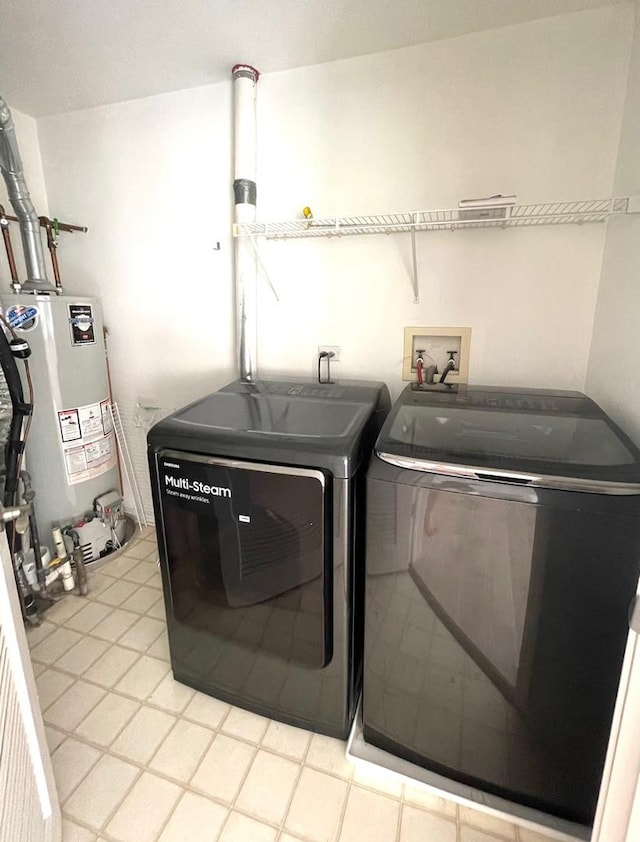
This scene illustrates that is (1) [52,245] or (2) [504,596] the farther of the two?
(1) [52,245]

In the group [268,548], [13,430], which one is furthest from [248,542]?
[13,430]

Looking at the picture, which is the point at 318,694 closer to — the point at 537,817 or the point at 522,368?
the point at 537,817

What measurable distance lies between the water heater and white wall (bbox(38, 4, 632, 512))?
0.95 ft

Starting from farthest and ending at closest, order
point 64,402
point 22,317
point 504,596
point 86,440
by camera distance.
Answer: point 86,440, point 64,402, point 22,317, point 504,596

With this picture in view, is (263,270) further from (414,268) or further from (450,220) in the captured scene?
(450,220)

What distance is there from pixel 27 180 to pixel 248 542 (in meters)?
2.16

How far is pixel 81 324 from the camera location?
190 cm

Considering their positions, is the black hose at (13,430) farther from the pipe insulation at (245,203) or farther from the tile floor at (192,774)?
the pipe insulation at (245,203)

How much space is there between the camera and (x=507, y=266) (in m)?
1.52

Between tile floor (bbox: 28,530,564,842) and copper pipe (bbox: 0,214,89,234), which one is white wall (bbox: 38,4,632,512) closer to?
copper pipe (bbox: 0,214,89,234)

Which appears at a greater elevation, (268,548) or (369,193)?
(369,193)

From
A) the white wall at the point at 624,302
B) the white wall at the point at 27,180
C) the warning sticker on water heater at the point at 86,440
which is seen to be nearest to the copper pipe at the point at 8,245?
the white wall at the point at 27,180

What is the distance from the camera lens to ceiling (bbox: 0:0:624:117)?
A: 129 centimetres

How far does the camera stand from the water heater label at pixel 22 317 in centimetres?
171
